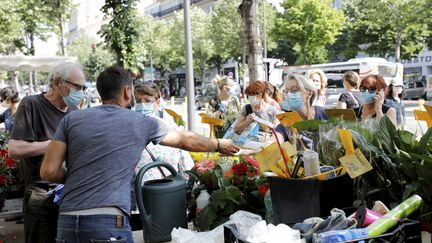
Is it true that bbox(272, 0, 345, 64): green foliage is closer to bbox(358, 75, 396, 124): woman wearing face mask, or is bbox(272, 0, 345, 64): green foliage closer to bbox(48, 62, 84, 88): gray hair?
bbox(358, 75, 396, 124): woman wearing face mask

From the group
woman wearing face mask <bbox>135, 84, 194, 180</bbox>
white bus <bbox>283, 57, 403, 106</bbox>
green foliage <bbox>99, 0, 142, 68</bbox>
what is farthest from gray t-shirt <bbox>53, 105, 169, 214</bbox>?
white bus <bbox>283, 57, 403, 106</bbox>

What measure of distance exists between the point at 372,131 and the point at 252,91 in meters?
2.93

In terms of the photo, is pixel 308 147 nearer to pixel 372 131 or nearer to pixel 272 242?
pixel 372 131

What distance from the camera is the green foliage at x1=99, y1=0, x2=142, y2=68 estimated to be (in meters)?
9.95

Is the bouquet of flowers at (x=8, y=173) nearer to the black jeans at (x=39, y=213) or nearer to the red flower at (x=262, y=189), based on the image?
the black jeans at (x=39, y=213)

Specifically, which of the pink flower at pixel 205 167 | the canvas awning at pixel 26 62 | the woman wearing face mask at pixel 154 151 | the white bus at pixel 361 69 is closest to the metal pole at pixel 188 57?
the woman wearing face mask at pixel 154 151

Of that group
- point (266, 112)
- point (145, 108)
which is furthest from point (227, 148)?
point (266, 112)

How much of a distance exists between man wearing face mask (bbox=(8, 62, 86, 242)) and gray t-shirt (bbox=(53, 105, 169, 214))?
0.70m

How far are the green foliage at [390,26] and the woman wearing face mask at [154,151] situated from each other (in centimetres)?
2276

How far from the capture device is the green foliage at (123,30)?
995cm

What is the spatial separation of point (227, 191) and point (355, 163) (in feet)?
2.50

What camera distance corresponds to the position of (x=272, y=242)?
4.73 ft

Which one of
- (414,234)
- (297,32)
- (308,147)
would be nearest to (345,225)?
(414,234)

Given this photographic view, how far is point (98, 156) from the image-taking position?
6.72 ft
